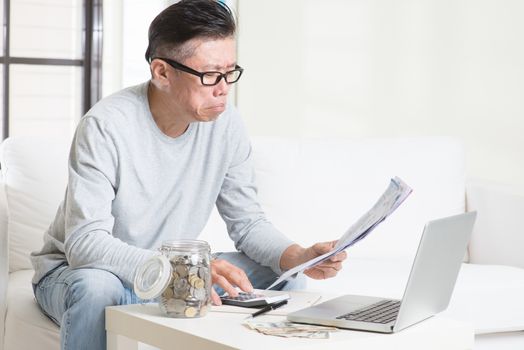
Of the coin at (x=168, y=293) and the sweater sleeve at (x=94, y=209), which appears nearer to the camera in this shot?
the coin at (x=168, y=293)

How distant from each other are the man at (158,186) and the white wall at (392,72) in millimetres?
1823

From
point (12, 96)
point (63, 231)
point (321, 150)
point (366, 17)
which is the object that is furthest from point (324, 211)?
point (12, 96)

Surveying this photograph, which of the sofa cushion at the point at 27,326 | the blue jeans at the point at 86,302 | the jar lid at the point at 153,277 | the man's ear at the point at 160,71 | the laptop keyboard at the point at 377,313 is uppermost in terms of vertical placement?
the man's ear at the point at 160,71

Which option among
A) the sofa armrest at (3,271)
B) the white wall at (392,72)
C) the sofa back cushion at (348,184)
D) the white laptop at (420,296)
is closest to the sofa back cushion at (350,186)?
the sofa back cushion at (348,184)

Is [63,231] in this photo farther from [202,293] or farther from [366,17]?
[366,17]

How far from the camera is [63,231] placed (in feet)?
6.84

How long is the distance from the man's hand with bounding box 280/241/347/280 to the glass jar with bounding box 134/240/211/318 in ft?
1.12

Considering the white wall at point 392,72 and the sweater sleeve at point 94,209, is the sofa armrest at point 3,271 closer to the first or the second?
the sweater sleeve at point 94,209

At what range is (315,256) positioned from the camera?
198 centimetres

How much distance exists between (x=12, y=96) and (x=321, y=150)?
87.7 inches

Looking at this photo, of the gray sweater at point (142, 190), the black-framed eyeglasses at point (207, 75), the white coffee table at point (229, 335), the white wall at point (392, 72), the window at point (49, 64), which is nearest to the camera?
the white coffee table at point (229, 335)

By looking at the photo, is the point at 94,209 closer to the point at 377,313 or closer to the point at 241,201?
the point at 241,201

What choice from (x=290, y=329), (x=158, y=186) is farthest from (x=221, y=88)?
(x=290, y=329)

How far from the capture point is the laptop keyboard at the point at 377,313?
1.64 metres
